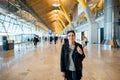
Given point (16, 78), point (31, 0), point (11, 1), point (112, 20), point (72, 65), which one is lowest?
point (16, 78)

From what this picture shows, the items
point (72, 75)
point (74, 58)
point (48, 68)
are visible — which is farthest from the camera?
point (48, 68)

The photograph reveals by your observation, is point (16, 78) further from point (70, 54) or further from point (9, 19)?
point (9, 19)

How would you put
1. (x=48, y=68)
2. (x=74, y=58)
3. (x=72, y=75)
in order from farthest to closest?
(x=48, y=68) < (x=72, y=75) < (x=74, y=58)

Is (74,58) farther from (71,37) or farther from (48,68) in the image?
(48,68)

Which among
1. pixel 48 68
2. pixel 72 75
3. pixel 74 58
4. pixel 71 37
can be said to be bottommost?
pixel 48 68

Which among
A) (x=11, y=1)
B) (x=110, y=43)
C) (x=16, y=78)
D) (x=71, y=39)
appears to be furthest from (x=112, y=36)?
(x=71, y=39)

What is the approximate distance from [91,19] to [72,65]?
106 ft

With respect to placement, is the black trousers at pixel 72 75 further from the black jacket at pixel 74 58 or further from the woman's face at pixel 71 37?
the woman's face at pixel 71 37

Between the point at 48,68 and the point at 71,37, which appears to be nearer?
the point at 71,37

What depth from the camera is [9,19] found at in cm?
2930

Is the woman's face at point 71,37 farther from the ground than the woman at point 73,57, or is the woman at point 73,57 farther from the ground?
the woman's face at point 71,37

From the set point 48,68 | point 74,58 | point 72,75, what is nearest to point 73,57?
point 74,58

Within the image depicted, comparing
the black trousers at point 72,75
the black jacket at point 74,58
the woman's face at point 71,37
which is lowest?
the black trousers at point 72,75

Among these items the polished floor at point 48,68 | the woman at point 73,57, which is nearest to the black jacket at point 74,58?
the woman at point 73,57
